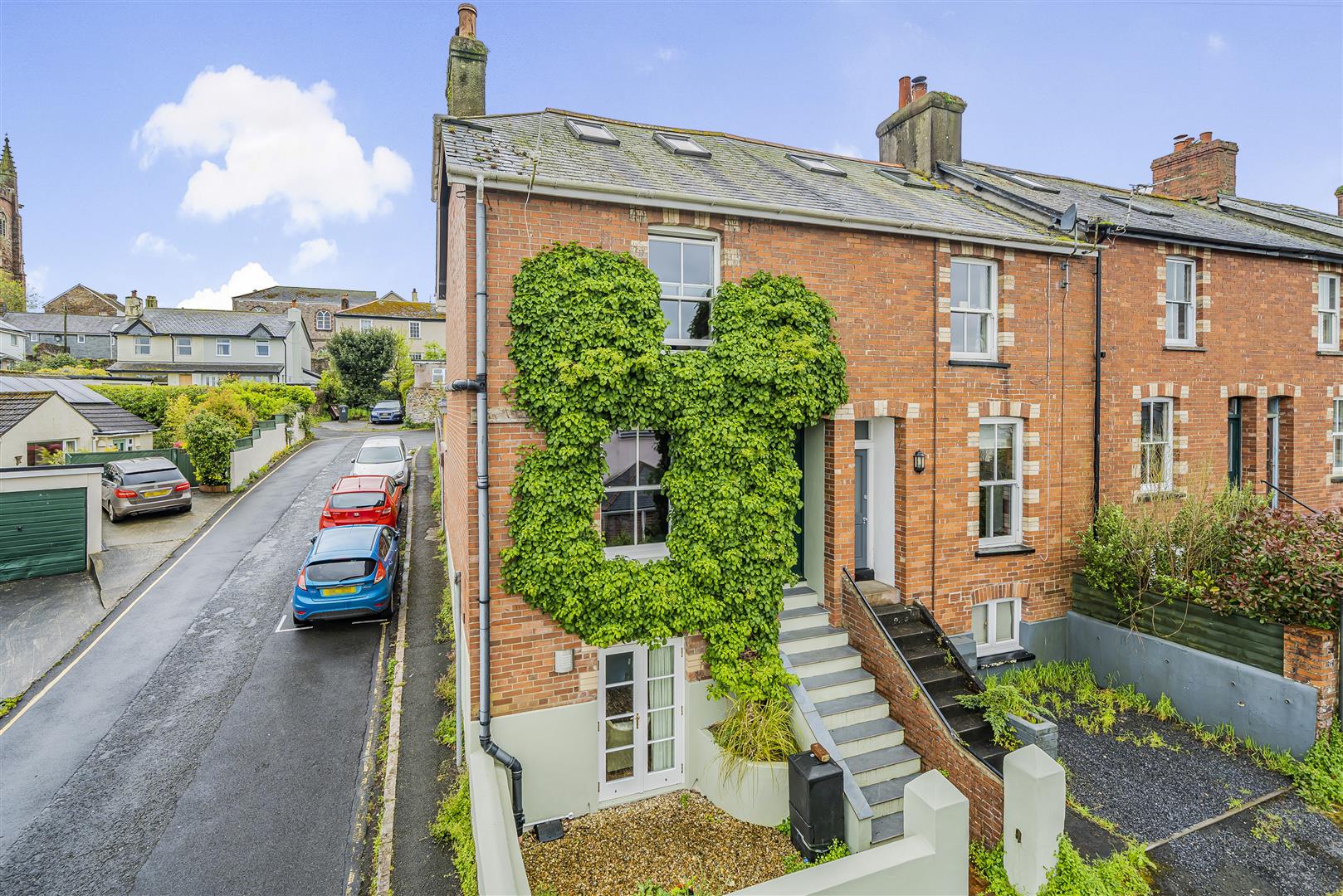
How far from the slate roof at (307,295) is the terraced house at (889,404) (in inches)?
3089

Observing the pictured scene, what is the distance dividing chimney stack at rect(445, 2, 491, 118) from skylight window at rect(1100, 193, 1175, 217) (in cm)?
1424

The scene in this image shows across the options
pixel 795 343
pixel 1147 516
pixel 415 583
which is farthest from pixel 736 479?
pixel 415 583

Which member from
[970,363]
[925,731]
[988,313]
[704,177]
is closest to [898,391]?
[970,363]

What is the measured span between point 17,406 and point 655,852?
25.2 meters

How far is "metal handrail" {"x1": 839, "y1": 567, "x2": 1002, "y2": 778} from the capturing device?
7562 millimetres

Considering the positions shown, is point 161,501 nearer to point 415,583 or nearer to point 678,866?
point 415,583

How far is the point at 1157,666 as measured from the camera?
388 inches

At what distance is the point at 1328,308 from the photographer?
14070 millimetres

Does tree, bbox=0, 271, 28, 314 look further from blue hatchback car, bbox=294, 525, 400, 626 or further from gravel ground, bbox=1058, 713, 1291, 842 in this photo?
gravel ground, bbox=1058, 713, 1291, 842

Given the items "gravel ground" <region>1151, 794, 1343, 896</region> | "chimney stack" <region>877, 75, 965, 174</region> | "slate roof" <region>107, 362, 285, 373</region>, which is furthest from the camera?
"slate roof" <region>107, 362, 285, 373</region>

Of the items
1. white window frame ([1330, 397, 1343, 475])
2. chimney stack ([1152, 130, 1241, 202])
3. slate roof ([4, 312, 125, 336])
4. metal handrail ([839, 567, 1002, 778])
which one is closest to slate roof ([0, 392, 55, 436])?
metal handrail ([839, 567, 1002, 778])

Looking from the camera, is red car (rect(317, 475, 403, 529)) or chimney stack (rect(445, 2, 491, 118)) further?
red car (rect(317, 475, 403, 529))

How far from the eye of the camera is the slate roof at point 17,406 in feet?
62.2

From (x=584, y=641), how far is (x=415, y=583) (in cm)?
833
